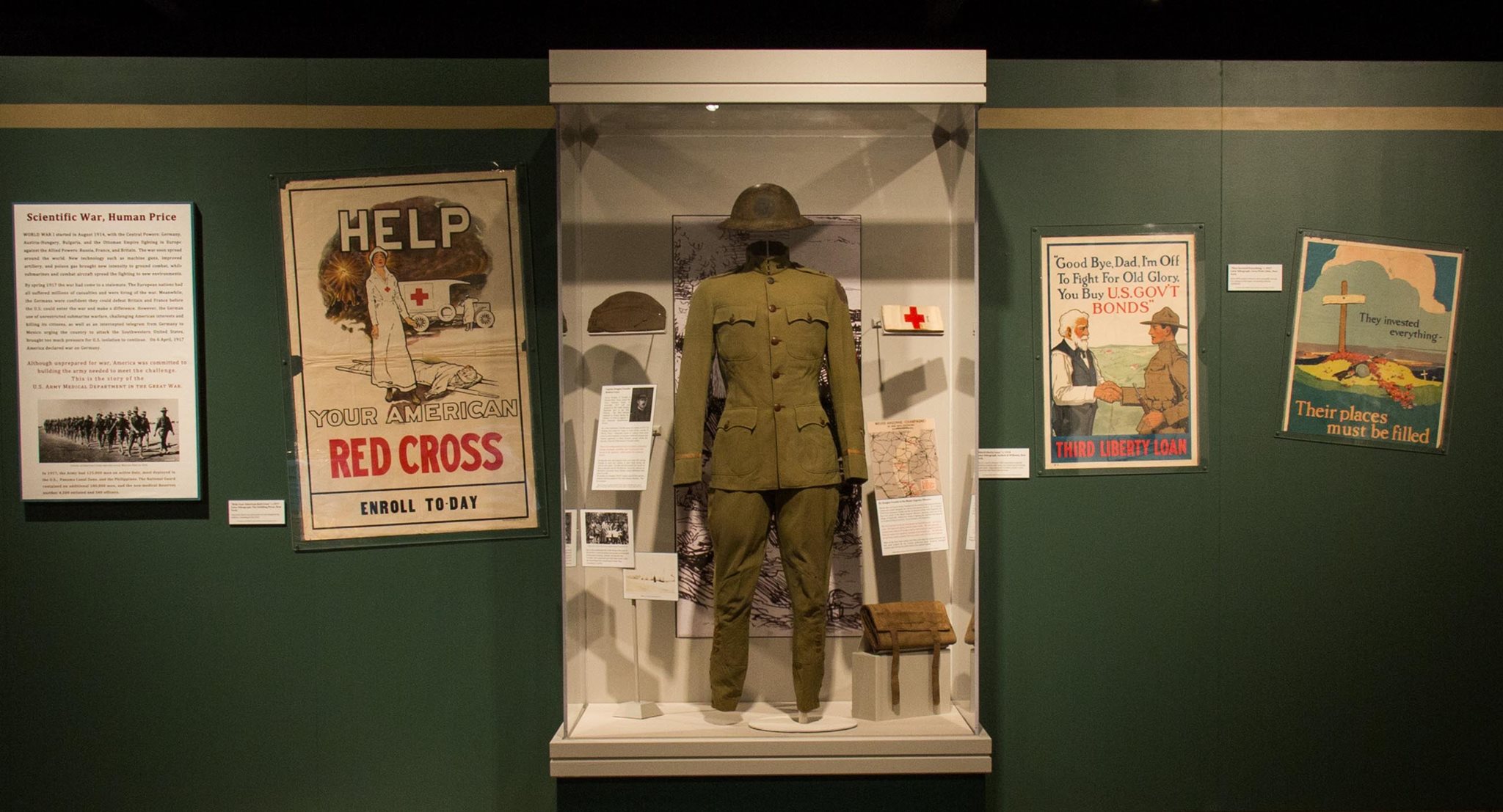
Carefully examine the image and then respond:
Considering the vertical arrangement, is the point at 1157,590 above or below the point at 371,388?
below

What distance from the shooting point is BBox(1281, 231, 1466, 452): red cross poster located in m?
3.56

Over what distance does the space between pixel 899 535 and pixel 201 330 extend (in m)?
2.59

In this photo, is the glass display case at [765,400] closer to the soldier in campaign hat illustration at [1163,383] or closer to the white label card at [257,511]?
the soldier in campaign hat illustration at [1163,383]

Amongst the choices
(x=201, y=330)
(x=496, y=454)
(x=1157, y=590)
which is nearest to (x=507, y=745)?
(x=496, y=454)

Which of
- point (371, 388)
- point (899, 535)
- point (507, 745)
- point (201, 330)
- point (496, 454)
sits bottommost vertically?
point (507, 745)

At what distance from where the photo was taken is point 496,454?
138 inches

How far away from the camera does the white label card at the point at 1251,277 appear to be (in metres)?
3.55

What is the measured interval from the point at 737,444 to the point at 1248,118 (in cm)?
228

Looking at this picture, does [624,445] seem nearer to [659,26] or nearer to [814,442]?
[814,442]

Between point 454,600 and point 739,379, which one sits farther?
point 454,600

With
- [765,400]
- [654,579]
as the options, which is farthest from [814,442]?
[654,579]

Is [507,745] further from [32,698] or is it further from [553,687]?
[32,698]

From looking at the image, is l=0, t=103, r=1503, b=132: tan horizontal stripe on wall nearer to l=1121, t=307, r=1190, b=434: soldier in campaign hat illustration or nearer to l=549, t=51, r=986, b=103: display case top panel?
l=549, t=51, r=986, b=103: display case top panel

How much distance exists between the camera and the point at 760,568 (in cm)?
319
